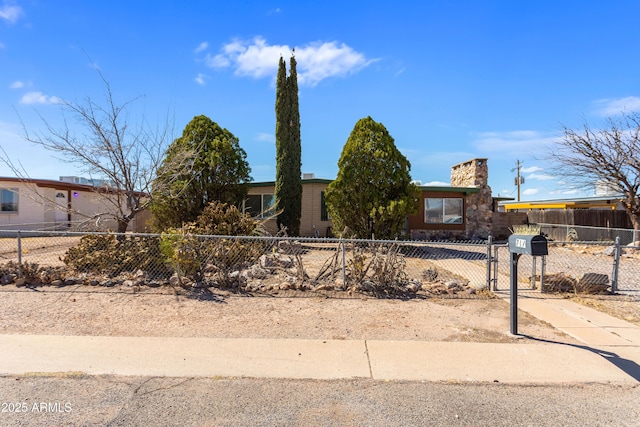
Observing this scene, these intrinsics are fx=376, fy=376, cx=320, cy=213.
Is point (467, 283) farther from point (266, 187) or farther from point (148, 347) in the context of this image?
point (266, 187)

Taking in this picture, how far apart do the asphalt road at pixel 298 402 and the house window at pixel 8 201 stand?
61.2ft

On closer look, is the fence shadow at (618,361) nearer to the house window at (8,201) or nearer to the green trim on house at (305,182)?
the green trim on house at (305,182)

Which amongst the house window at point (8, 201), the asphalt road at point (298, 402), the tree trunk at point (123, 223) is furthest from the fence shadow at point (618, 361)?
the house window at point (8, 201)

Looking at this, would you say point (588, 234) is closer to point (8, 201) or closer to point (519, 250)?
point (519, 250)

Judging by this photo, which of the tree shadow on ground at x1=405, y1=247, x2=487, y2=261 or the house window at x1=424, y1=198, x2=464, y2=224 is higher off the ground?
the house window at x1=424, y1=198, x2=464, y2=224

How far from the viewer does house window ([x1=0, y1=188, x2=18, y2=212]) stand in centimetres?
1770

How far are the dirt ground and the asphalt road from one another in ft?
4.10

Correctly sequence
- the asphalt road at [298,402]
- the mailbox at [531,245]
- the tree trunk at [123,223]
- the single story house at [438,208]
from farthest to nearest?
1. the single story house at [438,208]
2. the tree trunk at [123,223]
3. the mailbox at [531,245]
4. the asphalt road at [298,402]

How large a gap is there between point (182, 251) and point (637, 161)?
1757cm

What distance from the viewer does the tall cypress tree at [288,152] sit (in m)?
15.4

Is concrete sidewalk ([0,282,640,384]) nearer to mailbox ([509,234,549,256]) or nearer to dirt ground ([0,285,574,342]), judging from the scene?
dirt ground ([0,285,574,342])

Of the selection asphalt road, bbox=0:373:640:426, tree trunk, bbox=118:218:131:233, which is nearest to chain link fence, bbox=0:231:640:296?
tree trunk, bbox=118:218:131:233

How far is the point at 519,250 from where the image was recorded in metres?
4.70

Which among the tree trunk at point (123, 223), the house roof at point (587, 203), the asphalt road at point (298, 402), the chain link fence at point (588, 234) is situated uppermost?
the house roof at point (587, 203)
